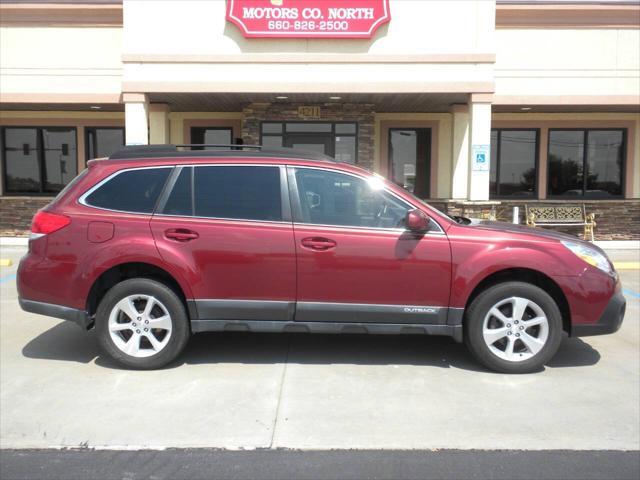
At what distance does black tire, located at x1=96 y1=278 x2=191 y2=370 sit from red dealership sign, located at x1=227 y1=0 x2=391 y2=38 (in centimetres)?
792

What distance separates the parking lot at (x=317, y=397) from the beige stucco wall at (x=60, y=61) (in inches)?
329

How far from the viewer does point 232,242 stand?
4.90 metres

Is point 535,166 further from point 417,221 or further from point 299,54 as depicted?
point 417,221

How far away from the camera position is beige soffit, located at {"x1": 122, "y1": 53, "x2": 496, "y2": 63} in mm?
11586

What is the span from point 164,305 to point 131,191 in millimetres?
1044

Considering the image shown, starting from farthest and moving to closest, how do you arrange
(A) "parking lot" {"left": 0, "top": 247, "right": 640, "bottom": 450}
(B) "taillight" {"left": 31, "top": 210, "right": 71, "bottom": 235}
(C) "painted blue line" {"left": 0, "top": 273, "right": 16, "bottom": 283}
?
1. (C) "painted blue line" {"left": 0, "top": 273, "right": 16, "bottom": 283}
2. (B) "taillight" {"left": 31, "top": 210, "right": 71, "bottom": 235}
3. (A) "parking lot" {"left": 0, "top": 247, "right": 640, "bottom": 450}

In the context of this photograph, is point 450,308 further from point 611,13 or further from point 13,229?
point 13,229

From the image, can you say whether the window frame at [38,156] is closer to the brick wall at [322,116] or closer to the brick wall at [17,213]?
the brick wall at [17,213]

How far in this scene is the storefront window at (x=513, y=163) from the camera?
1470 cm

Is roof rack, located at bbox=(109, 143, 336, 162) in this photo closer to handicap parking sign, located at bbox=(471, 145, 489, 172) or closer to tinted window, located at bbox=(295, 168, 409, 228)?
→ tinted window, located at bbox=(295, 168, 409, 228)

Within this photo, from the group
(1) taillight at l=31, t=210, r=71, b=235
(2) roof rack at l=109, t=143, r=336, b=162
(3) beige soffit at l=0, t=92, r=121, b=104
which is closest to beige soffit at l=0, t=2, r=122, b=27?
(3) beige soffit at l=0, t=92, r=121, b=104

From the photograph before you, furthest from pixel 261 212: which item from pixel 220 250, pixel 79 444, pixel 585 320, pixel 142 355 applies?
pixel 585 320

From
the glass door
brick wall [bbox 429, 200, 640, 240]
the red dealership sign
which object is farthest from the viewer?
the glass door

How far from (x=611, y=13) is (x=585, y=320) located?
1049 centimetres
